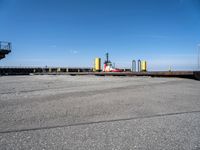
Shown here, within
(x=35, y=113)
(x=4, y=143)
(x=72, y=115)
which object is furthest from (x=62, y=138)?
(x=35, y=113)

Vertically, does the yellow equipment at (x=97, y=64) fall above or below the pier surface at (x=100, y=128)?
above

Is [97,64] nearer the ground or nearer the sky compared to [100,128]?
nearer the sky

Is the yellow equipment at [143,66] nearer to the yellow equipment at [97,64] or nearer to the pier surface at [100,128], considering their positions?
the yellow equipment at [97,64]

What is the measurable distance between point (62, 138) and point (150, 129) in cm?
138

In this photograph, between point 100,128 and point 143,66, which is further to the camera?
point 143,66

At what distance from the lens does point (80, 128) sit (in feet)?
9.43

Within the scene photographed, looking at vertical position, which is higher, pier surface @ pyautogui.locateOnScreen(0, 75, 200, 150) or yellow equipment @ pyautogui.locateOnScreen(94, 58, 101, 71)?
yellow equipment @ pyautogui.locateOnScreen(94, 58, 101, 71)

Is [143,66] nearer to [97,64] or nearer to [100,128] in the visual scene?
[97,64]

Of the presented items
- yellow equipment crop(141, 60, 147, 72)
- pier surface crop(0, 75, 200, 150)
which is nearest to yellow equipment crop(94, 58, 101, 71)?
yellow equipment crop(141, 60, 147, 72)

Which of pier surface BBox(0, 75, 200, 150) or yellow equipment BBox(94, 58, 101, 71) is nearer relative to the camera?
pier surface BBox(0, 75, 200, 150)

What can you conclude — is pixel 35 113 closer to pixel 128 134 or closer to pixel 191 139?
pixel 128 134

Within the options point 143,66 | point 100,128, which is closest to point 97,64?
point 143,66

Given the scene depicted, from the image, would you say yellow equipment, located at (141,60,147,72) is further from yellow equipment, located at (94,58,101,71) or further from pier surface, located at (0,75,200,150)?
pier surface, located at (0,75,200,150)

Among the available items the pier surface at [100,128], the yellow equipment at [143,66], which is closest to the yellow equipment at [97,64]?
the yellow equipment at [143,66]
